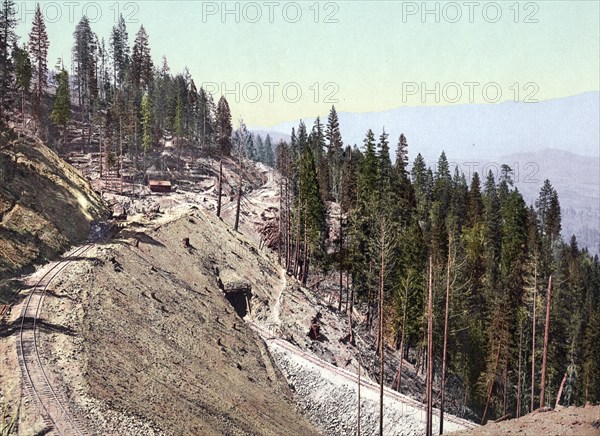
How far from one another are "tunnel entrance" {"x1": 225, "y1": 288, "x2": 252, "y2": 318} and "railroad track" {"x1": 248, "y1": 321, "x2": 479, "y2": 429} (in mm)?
1994

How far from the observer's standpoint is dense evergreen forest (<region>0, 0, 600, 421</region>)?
50.1 m

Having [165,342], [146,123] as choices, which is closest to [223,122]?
[146,123]

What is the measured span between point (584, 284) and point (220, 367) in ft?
274

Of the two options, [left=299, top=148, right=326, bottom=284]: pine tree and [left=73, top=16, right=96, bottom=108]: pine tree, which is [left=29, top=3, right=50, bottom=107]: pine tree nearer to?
[left=73, top=16, right=96, bottom=108]: pine tree

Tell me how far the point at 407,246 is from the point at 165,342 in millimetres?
30773

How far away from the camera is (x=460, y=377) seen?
2272 inches

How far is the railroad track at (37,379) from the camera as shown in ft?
67.2

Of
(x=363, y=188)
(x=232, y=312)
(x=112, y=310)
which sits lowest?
(x=232, y=312)

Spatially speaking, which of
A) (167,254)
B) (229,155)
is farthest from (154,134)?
(167,254)

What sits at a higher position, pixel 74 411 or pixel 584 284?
pixel 74 411

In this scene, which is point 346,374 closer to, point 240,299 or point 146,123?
point 240,299

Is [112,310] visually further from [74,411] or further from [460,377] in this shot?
[460,377]

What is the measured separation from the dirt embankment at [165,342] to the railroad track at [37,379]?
0.52 m

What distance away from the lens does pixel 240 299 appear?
157ft
